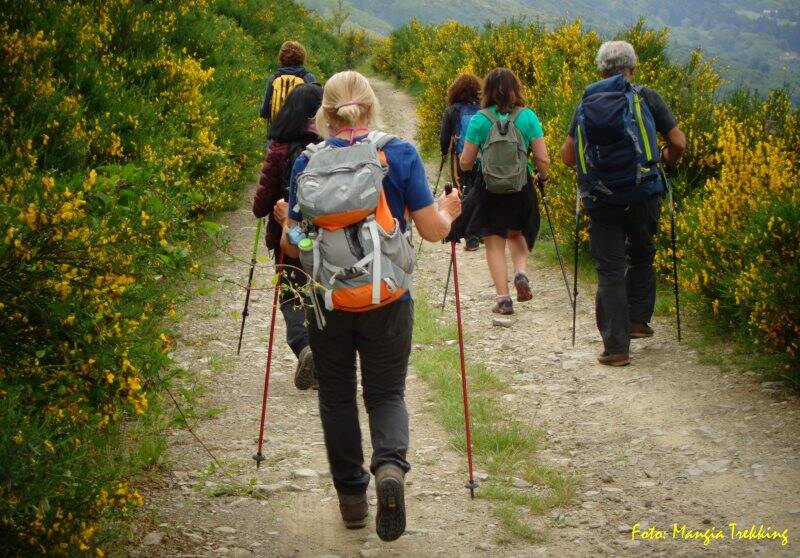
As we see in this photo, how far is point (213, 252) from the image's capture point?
9945 millimetres

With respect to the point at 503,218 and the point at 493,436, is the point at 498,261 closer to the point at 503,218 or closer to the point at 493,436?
the point at 503,218

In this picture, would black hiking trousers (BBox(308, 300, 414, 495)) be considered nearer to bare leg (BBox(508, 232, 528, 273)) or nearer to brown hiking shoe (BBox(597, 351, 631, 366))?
brown hiking shoe (BBox(597, 351, 631, 366))

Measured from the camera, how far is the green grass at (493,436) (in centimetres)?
464

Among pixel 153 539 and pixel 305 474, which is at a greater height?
pixel 153 539

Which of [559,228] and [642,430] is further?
[559,228]

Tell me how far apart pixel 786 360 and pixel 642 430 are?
1.25 metres

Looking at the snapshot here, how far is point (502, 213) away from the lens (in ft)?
27.6

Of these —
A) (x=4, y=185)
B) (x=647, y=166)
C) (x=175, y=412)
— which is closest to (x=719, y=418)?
(x=647, y=166)

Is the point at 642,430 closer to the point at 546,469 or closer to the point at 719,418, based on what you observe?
the point at 719,418

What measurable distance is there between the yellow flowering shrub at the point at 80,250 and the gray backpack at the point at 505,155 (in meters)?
3.03

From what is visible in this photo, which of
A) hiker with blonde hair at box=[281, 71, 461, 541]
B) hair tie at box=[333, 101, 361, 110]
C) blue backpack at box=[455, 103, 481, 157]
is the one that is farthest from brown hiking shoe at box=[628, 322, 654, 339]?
hair tie at box=[333, 101, 361, 110]

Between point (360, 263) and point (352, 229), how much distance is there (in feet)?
0.57

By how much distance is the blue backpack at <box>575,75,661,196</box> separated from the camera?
6270 millimetres

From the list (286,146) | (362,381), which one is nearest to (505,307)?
(286,146)
